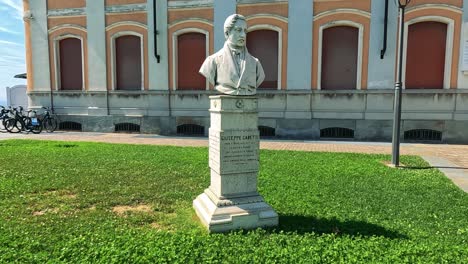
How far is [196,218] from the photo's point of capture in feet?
16.3

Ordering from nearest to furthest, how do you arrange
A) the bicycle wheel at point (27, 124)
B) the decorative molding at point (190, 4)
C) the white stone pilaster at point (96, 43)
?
the decorative molding at point (190, 4) → the white stone pilaster at point (96, 43) → the bicycle wheel at point (27, 124)

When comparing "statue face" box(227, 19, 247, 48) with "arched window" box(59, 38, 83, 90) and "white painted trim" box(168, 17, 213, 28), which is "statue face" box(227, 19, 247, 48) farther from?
"arched window" box(59, 38, 83, 90)

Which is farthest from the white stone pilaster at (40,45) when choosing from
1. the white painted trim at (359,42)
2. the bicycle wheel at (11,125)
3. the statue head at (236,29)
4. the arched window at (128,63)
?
the statue head at (236,29)

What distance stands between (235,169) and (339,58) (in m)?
10.2

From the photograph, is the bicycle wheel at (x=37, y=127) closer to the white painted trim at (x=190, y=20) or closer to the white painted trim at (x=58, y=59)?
the white painted trim at (x=58, y=59)

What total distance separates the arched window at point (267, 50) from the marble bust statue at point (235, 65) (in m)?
9.42

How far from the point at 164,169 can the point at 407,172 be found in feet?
17.8

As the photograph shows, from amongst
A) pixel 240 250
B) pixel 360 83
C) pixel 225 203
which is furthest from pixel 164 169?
pixel 360 83

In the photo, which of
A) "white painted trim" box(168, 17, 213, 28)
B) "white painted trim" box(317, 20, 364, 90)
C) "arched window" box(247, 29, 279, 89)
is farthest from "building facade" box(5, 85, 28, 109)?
"white painted trim" box(317, 20, 364, 90)

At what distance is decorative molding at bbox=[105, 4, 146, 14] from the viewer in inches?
592

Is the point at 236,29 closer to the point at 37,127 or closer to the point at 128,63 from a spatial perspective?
the point at 128,63

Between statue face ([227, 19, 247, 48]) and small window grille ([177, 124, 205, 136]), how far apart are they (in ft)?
33.5

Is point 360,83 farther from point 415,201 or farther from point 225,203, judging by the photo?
point 225,203

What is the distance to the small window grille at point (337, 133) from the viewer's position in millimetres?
13492
